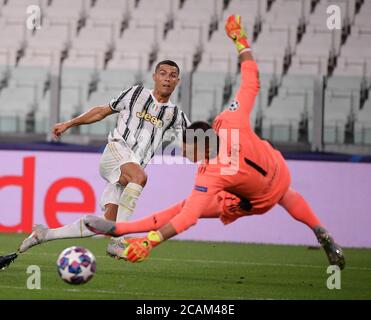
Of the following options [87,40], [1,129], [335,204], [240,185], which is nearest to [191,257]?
[335,204]

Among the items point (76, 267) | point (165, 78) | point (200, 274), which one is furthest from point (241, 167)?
point (165, 78)

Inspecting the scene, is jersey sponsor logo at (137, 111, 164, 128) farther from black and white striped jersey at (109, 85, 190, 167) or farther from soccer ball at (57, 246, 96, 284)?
soccer ball at (57, 246, 96, 284)

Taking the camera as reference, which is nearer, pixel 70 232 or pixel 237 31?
pixel 237 31

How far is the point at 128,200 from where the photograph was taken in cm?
973

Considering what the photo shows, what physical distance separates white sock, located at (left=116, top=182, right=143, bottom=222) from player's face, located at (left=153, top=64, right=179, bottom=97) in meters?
0.94

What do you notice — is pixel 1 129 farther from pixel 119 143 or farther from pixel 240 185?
pixel 240 185

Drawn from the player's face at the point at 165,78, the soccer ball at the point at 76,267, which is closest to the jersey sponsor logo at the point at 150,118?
the player's face at the point at 165,78

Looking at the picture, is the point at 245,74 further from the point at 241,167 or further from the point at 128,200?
the point at 128,200

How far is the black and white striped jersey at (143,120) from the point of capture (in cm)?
1008

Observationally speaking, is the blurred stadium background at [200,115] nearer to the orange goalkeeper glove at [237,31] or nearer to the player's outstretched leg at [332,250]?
the player's outstretched leg at [332,250]

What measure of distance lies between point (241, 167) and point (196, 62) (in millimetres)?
10343

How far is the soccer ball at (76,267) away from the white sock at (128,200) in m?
2.10

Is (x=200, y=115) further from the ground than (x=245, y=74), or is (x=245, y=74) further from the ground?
(x=200, y=115)
